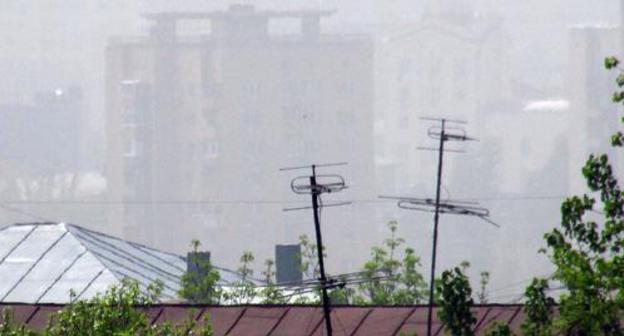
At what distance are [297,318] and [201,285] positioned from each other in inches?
547

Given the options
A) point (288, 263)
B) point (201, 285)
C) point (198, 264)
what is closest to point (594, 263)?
point (201, 285)

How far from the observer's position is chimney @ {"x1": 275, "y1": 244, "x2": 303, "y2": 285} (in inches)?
2554

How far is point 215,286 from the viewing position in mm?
54531

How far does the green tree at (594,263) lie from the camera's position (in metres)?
22.4

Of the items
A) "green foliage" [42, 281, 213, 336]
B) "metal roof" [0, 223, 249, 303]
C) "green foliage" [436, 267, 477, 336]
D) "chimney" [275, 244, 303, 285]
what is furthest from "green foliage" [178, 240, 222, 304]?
"green foliage" [436, 267, 477, 336]

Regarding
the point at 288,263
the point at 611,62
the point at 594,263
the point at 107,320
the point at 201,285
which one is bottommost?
the point at 288,263

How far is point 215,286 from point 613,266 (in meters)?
32.6

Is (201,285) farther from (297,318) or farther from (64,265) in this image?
(297,318)

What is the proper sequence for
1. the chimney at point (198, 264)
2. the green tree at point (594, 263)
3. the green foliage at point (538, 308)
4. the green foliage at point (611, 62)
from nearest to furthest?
the green tree at point (594, 263) < the green foliage at point (611, 62) < the green foliage at point (538, 308) < the chimney at point (198, 264)

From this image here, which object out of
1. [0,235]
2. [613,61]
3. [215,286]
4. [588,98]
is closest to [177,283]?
[215,286]

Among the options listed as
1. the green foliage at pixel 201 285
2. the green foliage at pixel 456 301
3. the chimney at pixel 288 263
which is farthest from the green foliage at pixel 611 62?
the chimney at pixel 288 263

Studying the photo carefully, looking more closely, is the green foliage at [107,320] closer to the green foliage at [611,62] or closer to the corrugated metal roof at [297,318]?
the green foliage at [611,62]

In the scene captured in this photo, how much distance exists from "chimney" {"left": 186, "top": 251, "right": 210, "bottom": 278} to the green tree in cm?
3018

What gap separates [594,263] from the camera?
75.4 feet
